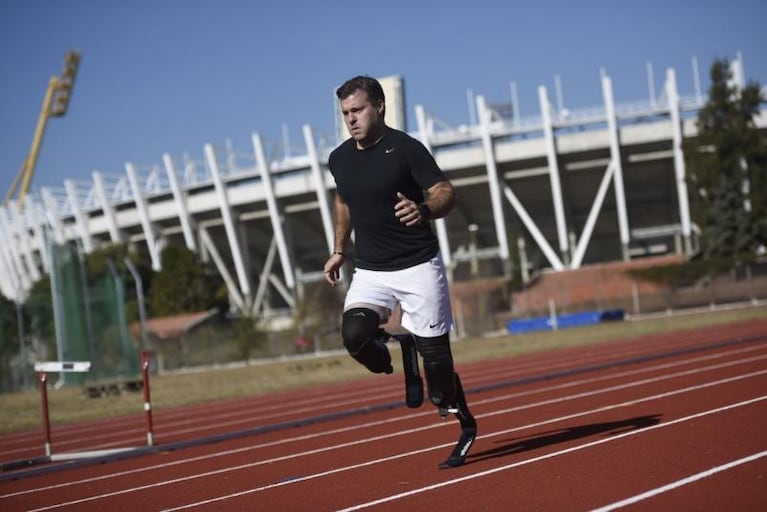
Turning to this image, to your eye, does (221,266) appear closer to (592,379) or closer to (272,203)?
(272,203)

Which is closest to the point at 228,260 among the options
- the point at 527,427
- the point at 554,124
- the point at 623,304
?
the point at 554,124

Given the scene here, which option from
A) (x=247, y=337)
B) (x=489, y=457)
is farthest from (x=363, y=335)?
(x=247, y=337)

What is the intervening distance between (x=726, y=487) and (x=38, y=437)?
1094cm

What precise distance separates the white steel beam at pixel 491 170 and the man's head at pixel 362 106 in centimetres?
4655

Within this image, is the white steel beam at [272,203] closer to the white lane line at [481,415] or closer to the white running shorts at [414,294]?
the white lane line at [481,415]

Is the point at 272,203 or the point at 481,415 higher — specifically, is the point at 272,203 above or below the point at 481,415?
above

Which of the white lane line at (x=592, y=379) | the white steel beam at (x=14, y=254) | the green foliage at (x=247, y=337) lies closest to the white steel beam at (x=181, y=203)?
the white steel beam at (x=14, y=254)

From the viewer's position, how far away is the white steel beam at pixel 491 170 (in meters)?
52.1

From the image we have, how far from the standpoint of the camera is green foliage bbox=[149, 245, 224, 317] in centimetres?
6078

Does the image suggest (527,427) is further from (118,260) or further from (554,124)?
(118,260)

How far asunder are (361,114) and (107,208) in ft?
201

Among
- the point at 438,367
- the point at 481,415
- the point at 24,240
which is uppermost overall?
the point at 24,240

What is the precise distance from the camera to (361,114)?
5.68 meters

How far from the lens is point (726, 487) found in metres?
4.78
